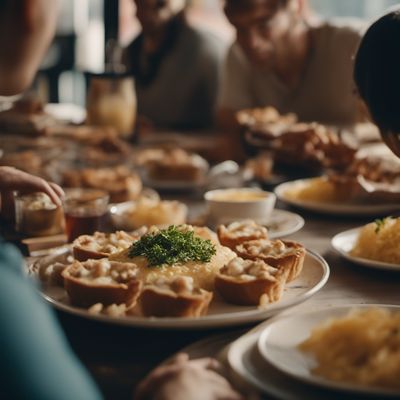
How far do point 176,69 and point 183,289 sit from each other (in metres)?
4.15

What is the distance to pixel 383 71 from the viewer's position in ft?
5.16

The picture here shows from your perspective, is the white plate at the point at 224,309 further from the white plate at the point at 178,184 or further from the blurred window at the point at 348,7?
the blurred window at the point at 348,7

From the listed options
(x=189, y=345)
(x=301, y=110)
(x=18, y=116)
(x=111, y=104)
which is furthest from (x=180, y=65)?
(x=189, y=345)

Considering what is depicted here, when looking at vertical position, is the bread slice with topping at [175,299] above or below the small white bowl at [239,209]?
above

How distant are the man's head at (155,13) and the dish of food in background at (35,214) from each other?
3.11m

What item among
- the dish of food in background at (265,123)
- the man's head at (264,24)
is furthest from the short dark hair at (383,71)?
the man's head at (264,24)

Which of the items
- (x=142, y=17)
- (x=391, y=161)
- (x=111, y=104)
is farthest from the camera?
(x=142, y=17)

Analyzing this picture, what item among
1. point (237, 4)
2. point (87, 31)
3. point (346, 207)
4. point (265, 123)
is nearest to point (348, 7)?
point (87, 31)

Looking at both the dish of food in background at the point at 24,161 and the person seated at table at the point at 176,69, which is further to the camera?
the person seated at table at the point at 176,69

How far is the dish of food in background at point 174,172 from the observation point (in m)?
2.94

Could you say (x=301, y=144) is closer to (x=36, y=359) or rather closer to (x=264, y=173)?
(x=264, y=173)

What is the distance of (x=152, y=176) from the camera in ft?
9.93

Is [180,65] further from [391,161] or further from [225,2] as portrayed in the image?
[391,161]

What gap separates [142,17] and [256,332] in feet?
13.2
